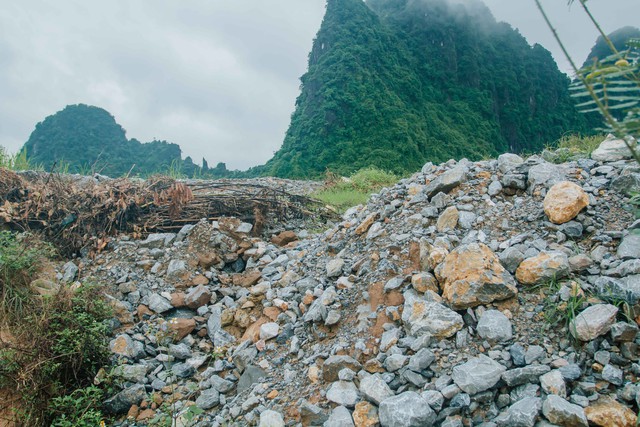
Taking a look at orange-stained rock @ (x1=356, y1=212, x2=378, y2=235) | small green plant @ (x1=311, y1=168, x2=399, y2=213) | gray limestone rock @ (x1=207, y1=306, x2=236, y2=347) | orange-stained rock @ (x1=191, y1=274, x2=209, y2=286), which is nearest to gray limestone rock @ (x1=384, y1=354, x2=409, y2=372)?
gray limestone rock @ (x1=207, y1=306, x2=236, y2=347)

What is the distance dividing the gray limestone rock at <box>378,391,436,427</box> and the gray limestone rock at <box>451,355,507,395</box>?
0.19 meters

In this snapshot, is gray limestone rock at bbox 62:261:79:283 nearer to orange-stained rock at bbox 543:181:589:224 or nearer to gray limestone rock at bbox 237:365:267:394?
gray limestone rock at bbox 237:365:267:394

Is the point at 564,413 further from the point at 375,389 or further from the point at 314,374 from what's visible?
the point at 314,374

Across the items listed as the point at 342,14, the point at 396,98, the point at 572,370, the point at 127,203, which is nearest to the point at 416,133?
the point at 396,98

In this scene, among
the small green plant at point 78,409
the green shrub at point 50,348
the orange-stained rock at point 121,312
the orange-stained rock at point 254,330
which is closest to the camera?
the small green plant at point 78,409

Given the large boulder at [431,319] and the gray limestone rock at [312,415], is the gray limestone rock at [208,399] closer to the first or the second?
the gray limestone rock at [312,415]

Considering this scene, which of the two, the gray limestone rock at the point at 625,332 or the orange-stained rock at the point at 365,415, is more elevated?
the orange-stained rock at the point at 365,415

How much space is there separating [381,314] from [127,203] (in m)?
3.04

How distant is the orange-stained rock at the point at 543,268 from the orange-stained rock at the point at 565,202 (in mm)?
405

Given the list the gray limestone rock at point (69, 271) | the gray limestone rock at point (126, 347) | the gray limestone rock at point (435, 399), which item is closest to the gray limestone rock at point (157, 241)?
the gray limestone rock at point (69, 271)

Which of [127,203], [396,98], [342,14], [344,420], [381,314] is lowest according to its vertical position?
[344,420]

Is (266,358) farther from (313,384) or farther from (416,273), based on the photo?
(416,273)

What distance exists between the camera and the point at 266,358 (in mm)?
2646

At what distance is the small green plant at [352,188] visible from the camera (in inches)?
280
